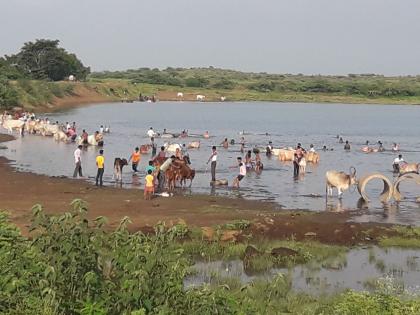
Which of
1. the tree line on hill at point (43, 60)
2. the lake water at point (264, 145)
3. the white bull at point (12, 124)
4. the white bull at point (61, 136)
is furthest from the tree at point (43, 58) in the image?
the white bull at point (61, 136)

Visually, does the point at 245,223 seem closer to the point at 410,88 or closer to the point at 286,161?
the point at 286,161

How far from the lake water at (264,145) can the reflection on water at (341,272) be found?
5768mm

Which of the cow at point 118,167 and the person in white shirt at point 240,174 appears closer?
the person in white shirt at point 240,174

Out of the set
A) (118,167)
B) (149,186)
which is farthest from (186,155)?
(149,186)

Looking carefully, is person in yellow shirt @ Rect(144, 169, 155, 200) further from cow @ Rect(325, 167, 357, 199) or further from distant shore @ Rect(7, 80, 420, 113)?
distant shore @ Rect(7, 80, 420, 113)

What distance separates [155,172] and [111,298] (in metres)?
19.1

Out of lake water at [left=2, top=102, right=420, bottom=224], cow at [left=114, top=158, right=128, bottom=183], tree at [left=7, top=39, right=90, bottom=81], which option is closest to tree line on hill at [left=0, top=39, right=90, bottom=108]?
tree at [left=7, top=39, right=90, bottom=81]

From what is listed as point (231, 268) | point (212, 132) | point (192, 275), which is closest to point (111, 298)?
point (192, 275)

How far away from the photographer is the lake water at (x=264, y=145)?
1088 inches

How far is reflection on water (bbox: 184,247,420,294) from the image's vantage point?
14297mm

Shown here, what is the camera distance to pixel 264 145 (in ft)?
176

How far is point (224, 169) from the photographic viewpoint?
36.6 m

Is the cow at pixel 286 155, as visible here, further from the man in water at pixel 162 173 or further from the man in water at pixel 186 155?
the man in water at pixel 162 173

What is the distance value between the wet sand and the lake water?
2.23m
